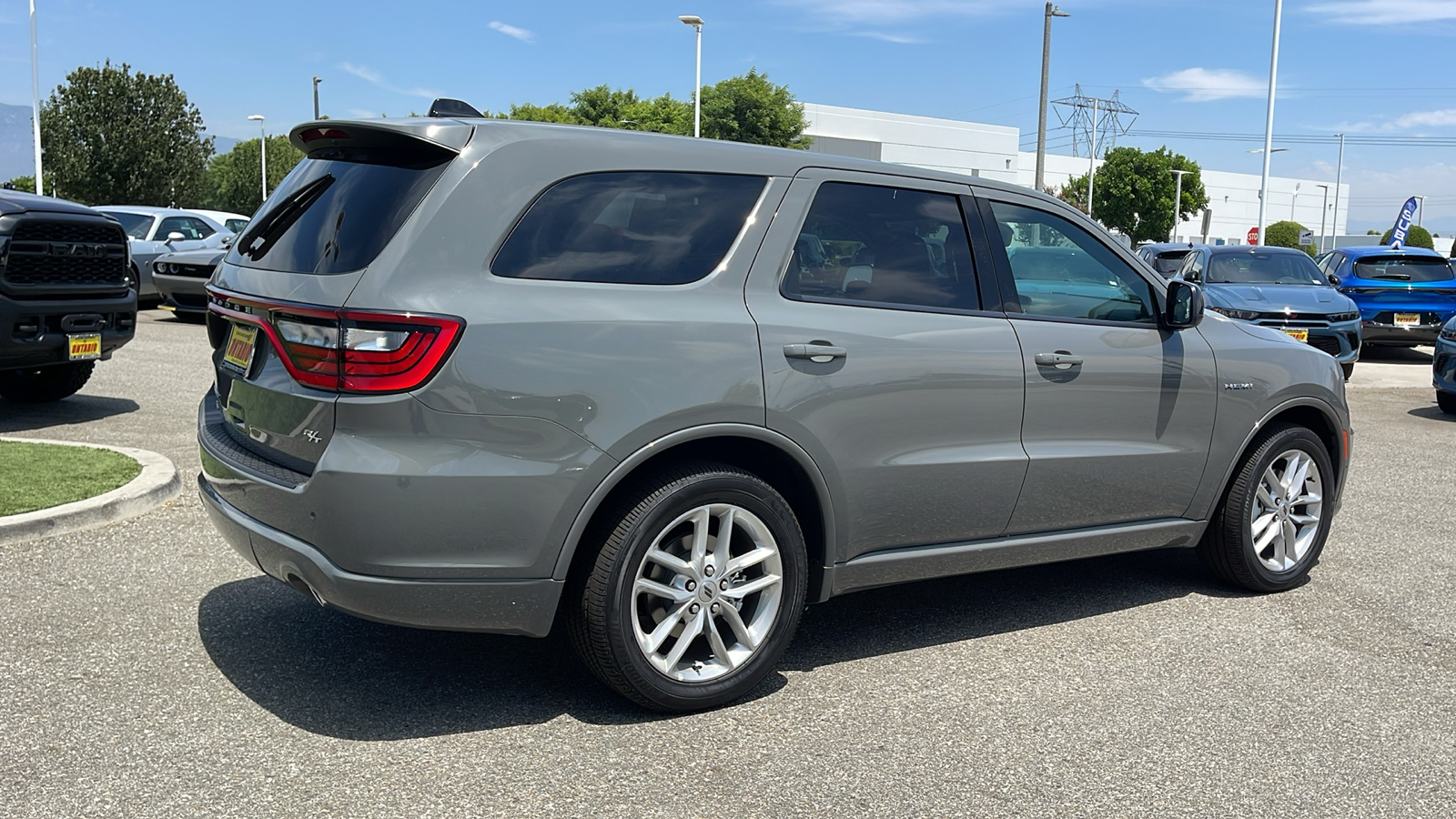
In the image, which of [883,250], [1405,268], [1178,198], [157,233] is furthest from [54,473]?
[1178,198]

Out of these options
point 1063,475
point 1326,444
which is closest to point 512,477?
point 1063,475

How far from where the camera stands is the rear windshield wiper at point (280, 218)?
392 centimetres

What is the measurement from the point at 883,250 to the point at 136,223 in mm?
16416

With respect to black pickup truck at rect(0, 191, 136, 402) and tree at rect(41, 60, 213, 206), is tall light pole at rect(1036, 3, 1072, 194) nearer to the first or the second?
black pickup truck at rect(0, 191, 136, 402)

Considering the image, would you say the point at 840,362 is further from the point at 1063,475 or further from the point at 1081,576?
the point at 1081,576

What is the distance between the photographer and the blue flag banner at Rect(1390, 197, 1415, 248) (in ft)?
108

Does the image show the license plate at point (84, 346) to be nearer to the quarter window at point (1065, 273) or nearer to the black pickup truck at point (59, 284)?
the black pickup truck at point (59, 284)

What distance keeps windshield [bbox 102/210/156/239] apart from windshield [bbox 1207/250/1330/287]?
14.6m

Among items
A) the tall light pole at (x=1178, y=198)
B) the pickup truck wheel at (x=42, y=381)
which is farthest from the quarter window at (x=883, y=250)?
the tall light pole at (x=1178, y=198)

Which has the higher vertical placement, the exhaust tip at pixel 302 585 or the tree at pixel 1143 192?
the tree at pixel 1143 192

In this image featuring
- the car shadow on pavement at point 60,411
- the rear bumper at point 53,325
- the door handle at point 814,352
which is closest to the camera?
the door handle at point 814,352

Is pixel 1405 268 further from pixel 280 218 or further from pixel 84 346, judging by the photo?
pixel 280 218

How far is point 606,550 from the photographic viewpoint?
3.62 m

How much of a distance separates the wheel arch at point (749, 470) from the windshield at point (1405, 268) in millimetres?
15717
